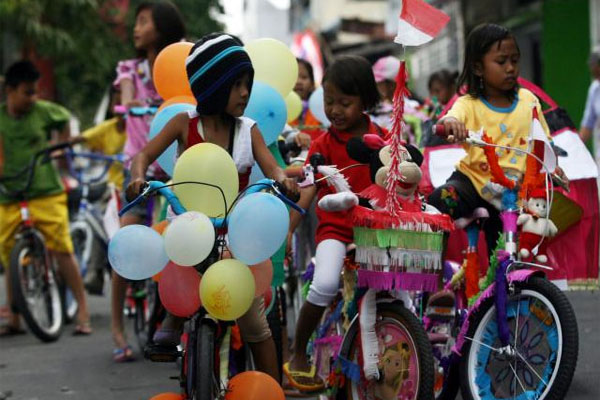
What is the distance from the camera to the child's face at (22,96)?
29.8 feet

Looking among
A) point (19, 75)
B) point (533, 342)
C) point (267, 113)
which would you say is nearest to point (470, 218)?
point (533, 342)

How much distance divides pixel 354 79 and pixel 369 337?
4.08 feet

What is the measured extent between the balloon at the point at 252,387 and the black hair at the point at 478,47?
1.81 m

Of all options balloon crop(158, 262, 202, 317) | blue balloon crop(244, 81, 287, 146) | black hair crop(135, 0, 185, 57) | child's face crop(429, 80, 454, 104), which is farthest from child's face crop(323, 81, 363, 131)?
child's face crop(429, 80, 454, 104)

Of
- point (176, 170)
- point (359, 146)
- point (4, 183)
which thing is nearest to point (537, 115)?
point (359, 146)

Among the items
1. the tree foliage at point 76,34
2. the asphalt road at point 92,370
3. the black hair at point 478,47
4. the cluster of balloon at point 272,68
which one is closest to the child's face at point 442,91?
the asphalt road at point 92,370

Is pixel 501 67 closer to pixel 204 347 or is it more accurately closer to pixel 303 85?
pixel 204 347

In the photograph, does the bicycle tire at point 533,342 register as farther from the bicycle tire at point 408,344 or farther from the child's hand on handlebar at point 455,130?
the child's hand on handlebar at point 455,130

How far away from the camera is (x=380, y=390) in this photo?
5137 mm

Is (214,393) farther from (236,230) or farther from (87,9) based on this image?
(87,9)

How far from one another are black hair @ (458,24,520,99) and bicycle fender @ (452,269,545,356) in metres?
1.05

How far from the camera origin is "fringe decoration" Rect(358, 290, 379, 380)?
5105 mm

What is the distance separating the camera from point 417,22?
4.77 metres

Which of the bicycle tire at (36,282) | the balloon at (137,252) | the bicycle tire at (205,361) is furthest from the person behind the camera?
the bicycle tire at (36,282)
